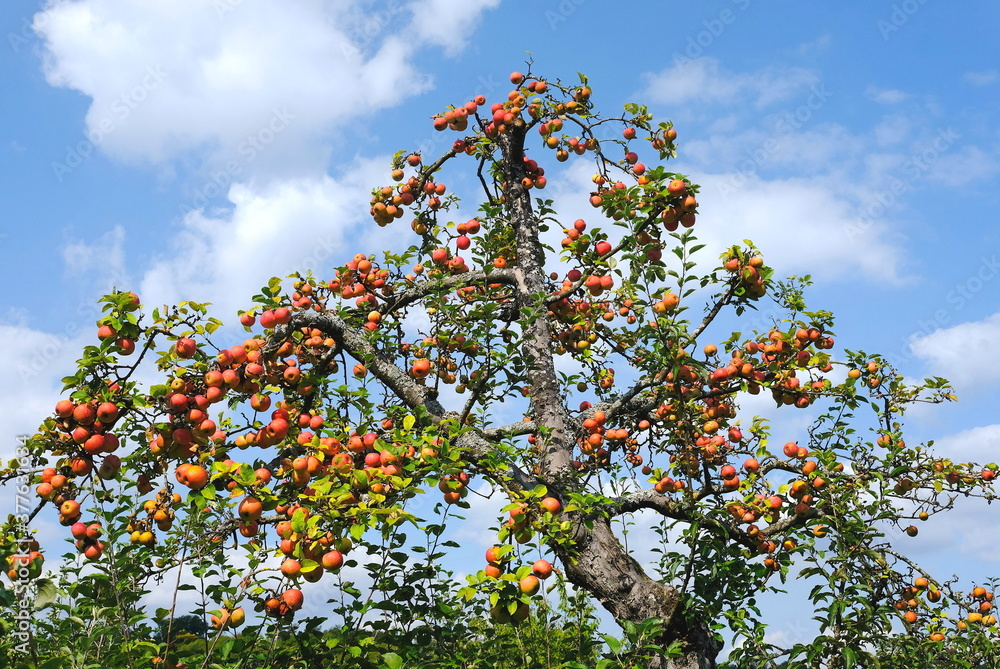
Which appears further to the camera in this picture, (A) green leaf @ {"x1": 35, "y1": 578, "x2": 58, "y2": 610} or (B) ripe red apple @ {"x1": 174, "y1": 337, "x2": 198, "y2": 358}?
(B) ripe red apple @ {"x1": 174, "y1": 337, "x2": 198, "y2": 358}

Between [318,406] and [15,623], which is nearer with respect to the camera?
[15,623]

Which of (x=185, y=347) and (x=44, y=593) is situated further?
(x=185, y=347)

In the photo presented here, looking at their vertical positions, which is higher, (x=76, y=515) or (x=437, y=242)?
(x=437, y=242)

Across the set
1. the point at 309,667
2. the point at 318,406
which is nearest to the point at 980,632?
the point at 309,667

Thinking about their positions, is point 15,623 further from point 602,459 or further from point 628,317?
point 628,317

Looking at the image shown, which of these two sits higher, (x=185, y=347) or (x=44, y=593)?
(x=185, y=347)

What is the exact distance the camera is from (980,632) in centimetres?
546

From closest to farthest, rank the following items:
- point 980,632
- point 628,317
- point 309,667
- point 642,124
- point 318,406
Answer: point 309,667, point 980,632, point 318,406, point 628,317, point 642,124

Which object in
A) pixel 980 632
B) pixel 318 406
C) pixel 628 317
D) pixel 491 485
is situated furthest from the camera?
pixel 628 317

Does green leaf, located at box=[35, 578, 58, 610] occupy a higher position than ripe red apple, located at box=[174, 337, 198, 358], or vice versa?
ripe red apple, located at box=[174, 337, 198, 358]

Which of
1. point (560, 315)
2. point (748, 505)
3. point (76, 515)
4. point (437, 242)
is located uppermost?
point (437, 242)

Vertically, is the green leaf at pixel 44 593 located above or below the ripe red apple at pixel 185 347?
below

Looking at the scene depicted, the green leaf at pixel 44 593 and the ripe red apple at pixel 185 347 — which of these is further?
the ripe red apple at pixel 185 347

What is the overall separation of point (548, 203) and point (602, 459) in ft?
8.04
